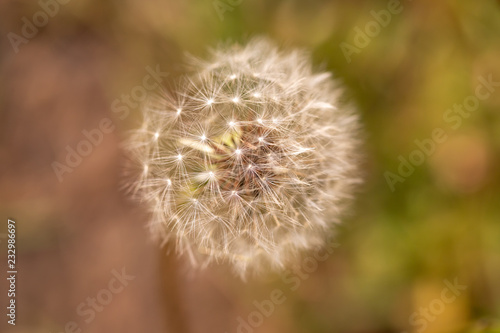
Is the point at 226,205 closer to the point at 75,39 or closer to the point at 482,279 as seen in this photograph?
the point at 75,39

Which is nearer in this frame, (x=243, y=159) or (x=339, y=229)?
(x=243, y=159)

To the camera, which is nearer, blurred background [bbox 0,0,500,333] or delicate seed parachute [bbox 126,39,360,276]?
delicate seed parachute [bbox 126,39,360,276]

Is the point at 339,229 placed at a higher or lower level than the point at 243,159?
lower

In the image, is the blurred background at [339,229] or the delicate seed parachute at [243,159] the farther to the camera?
the blurred background at [339,229]
